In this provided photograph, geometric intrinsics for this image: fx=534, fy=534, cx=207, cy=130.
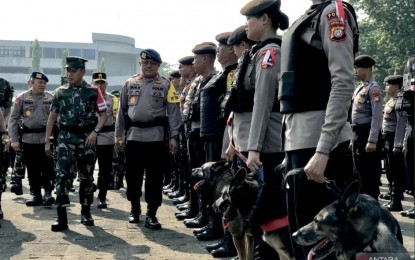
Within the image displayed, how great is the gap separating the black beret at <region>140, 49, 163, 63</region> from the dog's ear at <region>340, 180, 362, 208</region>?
494cm

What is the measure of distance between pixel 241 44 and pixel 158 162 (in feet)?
8.88

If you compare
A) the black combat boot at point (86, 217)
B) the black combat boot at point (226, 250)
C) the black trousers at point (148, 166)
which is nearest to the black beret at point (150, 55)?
the black trousers at point (148, 166)

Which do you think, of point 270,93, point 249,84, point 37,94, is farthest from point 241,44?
point 37,94

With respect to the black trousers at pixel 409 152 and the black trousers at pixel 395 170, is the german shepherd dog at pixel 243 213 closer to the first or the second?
the black trousers at pixel 409 152

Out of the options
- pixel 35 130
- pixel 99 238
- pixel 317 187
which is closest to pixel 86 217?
pixel 99 238

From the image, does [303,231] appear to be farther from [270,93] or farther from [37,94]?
[37,94]

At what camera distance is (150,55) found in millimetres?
7270

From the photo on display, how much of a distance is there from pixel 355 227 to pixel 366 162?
5824 millimetres

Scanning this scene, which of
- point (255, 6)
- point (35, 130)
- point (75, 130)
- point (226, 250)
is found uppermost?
point (255, 6)

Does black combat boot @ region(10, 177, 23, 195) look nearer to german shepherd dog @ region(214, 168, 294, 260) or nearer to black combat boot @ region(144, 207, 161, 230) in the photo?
black combat boot @ region(144, 207, 161, 230)

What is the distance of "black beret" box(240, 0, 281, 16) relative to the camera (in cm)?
409

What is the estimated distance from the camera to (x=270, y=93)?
4.10 m

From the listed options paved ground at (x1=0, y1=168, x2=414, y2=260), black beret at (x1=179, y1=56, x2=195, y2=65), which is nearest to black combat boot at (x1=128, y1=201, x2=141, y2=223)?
paved ground at (x1=0, y1=168, x2=414, y2=260)

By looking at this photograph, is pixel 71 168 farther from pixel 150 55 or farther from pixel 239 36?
pixel 239 36
